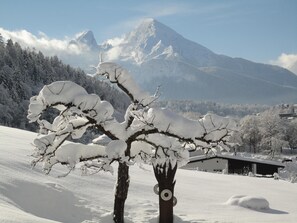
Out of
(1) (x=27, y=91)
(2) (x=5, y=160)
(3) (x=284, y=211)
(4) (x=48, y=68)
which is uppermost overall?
(4) (x=48, y=68)

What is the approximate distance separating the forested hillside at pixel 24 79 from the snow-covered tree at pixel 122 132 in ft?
252

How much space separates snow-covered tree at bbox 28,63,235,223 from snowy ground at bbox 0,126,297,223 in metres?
1.19

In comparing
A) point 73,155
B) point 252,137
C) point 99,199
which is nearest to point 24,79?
point 252,137

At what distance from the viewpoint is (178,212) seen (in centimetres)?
1414

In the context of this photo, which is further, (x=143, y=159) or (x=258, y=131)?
(x=258, y=131)

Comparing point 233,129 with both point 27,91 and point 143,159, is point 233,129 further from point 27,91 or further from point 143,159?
point 27,91

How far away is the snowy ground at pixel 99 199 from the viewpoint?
1194 centimetres

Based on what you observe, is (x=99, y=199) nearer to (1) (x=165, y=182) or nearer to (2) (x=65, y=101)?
(1) (x=165, y=182)

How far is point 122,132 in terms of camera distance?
11.6 metres

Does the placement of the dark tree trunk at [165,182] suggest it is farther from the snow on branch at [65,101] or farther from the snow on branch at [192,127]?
the snow on branch at [65,101]

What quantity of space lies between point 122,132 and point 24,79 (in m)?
111

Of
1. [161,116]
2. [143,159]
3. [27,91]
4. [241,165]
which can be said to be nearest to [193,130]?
[161,116]

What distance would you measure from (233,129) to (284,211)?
629cm

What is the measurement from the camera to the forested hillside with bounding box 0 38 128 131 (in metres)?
91.4
